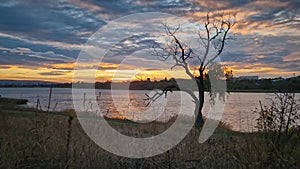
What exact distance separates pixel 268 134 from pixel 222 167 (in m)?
0.81

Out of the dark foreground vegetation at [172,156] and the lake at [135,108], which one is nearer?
the dark foreground vegetation at [172,156]

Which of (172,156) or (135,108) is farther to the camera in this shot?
(135,108)

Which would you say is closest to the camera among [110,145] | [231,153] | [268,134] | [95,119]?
[268,134]

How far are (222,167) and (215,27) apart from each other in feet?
78.7

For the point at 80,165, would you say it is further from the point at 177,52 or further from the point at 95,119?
the point at 177,52

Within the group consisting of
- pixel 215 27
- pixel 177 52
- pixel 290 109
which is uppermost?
pixel 215 27

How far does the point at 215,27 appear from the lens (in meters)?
27.4

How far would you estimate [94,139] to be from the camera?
21.2 feet

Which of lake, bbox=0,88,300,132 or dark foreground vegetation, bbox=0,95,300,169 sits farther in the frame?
lake, bbox=0,88,300,132

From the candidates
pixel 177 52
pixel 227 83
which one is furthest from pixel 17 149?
pixel 227 83

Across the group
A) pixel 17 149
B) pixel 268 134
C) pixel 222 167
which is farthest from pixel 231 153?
pixel 17 149

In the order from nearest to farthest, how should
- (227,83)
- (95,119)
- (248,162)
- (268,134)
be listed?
(248,162)
(268,134)
(95,119)
(227,83)

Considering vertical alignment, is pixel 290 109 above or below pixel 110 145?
above

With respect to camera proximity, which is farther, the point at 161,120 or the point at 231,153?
the point at 161,120
